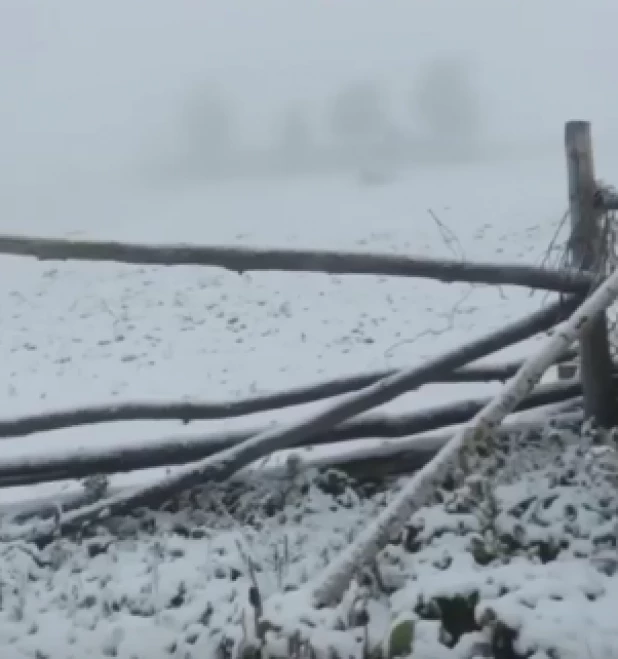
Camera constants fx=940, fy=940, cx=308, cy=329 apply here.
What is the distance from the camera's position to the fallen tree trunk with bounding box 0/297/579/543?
12.8 feet

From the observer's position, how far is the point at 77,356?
36.1 feet

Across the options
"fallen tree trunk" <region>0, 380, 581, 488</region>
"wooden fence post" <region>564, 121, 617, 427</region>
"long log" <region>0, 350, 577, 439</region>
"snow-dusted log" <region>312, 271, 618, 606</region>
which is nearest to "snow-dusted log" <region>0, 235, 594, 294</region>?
"wooden fence post" <region>564, 121, 617, 427</region>

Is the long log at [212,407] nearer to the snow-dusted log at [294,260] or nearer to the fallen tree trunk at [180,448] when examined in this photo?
the fallen tree trunk at [180,448]

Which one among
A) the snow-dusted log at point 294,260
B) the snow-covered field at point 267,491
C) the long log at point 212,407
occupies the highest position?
the snow-dusted log at point 294,260

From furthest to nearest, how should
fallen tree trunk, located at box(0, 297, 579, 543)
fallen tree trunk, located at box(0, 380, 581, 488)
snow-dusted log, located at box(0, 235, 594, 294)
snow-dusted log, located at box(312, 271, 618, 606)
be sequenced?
fallen tree trunk, located at box(0, 380, 581, 488), fallen tree trunk, located at box(0, 297, 579, 543), snow-dusted log, located at box(0, 235, 594, 294), snow-dusted log, located at box(312, 271, 618, 606)

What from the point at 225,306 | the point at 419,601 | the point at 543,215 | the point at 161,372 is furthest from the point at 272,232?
the point at 419,601

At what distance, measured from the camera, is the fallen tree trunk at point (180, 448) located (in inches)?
160

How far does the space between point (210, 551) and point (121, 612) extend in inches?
17.5

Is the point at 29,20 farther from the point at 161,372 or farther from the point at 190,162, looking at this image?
the point at 161,372

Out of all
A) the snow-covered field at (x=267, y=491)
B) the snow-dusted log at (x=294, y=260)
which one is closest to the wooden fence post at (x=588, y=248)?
the snow-dusted log at (x=294, y=260)

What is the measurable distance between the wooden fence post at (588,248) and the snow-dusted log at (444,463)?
954 millimetres

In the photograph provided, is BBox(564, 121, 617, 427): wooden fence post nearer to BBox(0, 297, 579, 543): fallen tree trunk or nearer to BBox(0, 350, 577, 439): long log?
BBox(0, 297, 579, 543): fallen tree trunk

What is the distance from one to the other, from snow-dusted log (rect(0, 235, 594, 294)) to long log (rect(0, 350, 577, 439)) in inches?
18.8

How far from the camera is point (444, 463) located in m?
2.77
